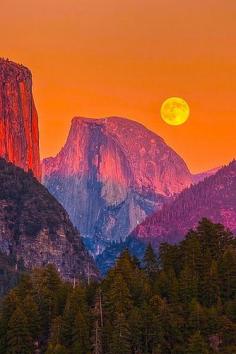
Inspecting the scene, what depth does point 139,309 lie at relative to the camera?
14000 cm

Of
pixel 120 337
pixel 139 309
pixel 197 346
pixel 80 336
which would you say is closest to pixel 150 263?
pixel 139 309

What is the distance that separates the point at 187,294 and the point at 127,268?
1405 cm

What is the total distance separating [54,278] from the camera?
16088 centimetres

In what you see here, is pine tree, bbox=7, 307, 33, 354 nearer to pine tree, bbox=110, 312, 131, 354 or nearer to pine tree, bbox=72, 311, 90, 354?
pine tree, bbox=72, 311, 90, 354

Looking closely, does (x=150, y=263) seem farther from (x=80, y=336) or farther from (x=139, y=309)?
(x=80, y=336)

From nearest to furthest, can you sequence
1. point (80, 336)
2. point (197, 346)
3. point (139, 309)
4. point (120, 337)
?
point (197, 346)
point (120, 337)
point (80, 336)
point (139, 309)

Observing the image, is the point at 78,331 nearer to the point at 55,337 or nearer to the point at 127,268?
the point at 55,337

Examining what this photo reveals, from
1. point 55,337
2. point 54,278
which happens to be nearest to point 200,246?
point 54,278

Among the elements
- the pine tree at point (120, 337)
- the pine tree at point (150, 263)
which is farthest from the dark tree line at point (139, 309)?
the pine tree at point (150, 263)

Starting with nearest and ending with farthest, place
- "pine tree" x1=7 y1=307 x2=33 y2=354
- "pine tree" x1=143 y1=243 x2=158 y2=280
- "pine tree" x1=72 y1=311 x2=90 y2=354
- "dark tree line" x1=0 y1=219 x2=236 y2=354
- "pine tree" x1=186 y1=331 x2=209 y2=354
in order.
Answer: "pine tree" x1=186 y1=331 x2=209 y2=354 → "dark tree line" x1=0 y1=219 x2=236 y2=354 → "pine tree" x1=72 y1=311 x2=90 y2=354 → "pine tree" x1=7 y1=307 x2=33 y2=354 → "pine tree" x1=143 y1=243 x2=158 y2=280

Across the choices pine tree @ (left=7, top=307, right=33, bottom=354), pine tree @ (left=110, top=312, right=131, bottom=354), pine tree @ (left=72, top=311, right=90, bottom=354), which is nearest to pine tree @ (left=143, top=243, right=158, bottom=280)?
pine tree @ (left=72, top=311, right=90, bottom=354)

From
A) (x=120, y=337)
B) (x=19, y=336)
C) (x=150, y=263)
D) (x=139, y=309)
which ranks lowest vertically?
(x=120, y=337)

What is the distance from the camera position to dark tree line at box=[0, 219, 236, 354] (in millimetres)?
132500

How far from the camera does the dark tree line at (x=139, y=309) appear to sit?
13250cm
